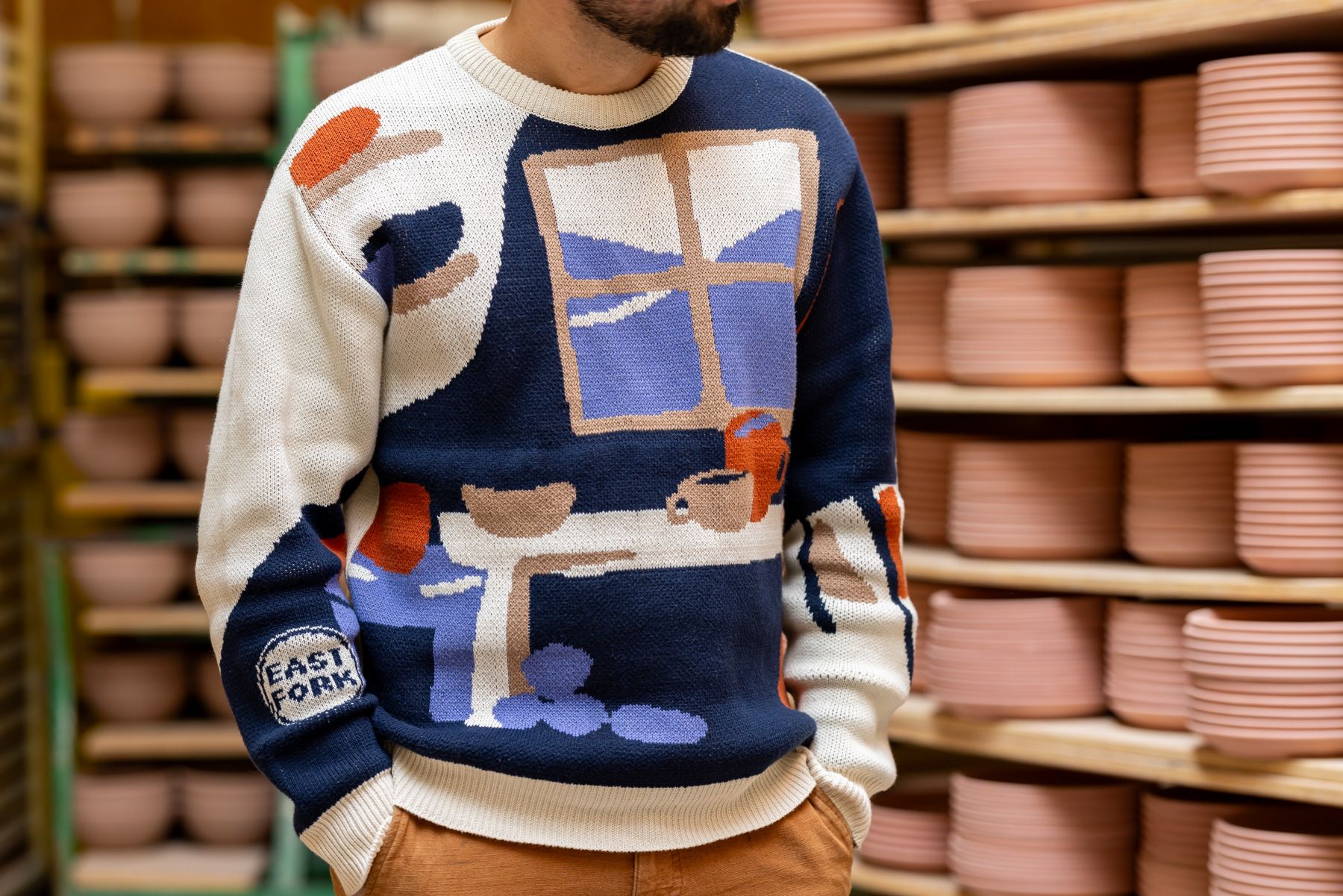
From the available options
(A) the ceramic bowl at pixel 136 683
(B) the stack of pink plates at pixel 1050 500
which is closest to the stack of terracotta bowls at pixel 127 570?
(A) the ceramic bowl at pixel 136 683

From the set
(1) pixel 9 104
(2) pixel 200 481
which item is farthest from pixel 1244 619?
A: (1) pixel 9 104

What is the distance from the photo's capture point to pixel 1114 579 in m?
2.40

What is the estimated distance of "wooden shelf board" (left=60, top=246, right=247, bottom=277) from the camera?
3.57 metres

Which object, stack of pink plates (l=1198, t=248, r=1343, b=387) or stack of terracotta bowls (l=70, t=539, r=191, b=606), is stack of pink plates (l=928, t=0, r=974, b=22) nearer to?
stack of pink plates (l=1198, t=248, r=1343, b=387)

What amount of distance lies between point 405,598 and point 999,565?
1.40 meters

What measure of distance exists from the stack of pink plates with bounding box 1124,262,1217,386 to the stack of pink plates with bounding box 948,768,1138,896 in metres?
0.71

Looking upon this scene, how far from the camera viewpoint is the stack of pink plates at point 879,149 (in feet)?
8.82

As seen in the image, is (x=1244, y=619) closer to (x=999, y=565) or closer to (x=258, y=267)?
(x=999, y=565)

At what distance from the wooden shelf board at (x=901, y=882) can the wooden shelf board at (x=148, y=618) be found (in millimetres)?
1672

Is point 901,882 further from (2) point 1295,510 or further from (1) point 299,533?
(1) point 299,533

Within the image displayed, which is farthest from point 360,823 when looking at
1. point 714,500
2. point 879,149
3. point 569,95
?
point 879,149

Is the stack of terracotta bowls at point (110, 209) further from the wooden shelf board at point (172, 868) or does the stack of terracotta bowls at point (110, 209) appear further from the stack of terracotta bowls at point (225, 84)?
the wooden shelf board at point (172, 868)

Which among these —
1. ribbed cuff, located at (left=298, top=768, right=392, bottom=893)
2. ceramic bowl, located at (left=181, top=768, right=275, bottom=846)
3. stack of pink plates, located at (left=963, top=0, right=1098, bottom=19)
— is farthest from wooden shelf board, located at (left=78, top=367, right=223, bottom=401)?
ribbed cuff, located at (left=298, top=768, right=392, bottom=893)

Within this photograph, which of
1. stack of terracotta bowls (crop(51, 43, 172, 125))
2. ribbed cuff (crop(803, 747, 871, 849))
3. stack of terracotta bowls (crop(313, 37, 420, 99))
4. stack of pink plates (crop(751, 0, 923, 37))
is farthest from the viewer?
stack of terracotta bowls (crop(51, 43, 172, 125))
